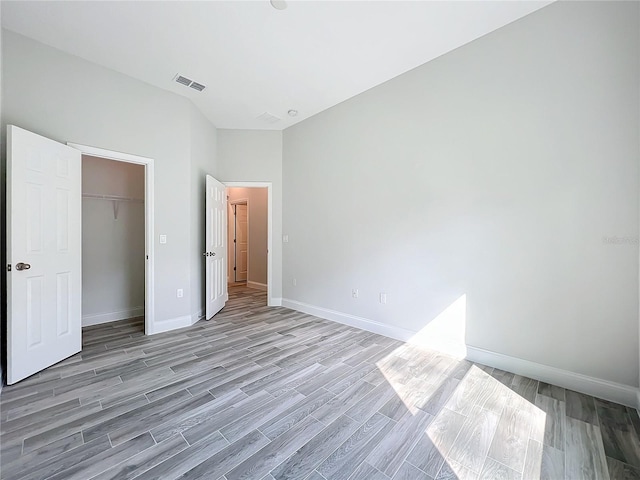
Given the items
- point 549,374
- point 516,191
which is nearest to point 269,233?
point 516,191

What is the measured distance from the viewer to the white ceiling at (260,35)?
2.28 m

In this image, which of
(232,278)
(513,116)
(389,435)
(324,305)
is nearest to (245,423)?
(389,435)

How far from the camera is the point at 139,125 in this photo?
337 centimetres

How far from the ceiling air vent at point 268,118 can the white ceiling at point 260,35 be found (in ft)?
2.36

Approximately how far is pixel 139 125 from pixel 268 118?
5.78ft

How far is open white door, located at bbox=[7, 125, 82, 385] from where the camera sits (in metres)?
2.27

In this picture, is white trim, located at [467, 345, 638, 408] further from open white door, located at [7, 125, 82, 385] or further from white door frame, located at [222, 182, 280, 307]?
open white door, located at [7, 125, 82, 385]

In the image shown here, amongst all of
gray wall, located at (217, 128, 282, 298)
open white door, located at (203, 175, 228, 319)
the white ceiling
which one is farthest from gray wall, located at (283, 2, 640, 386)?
open white door, located at (203, 175, 228, 319)

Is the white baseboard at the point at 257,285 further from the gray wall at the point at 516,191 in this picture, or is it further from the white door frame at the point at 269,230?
the gray wall at the point at 516,191

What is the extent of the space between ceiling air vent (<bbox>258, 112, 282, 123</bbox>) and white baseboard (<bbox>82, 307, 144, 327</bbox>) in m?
3.47

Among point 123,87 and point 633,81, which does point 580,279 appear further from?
point 123,87

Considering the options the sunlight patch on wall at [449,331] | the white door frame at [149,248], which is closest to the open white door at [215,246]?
the white door frame at [149,248]

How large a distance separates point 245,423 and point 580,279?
8.87 ft

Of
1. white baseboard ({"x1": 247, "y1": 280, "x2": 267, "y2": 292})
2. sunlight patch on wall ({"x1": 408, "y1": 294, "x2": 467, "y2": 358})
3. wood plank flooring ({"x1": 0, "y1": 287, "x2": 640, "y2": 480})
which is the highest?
sunlight patch on wall ({"x1": 408, "y1": 294, "x2": 467, "y2": 358})
